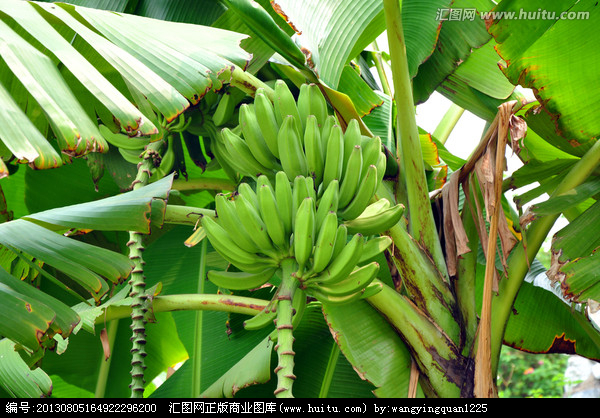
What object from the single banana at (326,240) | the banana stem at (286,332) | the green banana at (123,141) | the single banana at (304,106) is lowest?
the banana stem at (286,332)

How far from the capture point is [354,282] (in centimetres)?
72

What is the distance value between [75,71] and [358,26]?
0.60 m

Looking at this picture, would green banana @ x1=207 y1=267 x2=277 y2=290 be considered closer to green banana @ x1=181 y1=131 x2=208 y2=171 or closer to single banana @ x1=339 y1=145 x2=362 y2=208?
single banana @ x1=339 y1=145 x2=362 y2=208

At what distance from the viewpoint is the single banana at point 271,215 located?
0.69m

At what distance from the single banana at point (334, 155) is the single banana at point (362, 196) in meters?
0.04

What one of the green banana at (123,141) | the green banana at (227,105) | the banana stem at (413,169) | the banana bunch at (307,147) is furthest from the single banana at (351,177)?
the green banana at (123,141)

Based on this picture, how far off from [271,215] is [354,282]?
0.50 ft

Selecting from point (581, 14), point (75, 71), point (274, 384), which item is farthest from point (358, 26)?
point (274, 384)

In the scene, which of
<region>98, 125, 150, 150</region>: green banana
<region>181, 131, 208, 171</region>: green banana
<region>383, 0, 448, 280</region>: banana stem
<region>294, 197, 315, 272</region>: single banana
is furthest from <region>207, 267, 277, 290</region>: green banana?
<region>181, 131, 208, 171</region>: green banana

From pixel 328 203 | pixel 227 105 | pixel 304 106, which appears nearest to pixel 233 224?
pixel 328 203

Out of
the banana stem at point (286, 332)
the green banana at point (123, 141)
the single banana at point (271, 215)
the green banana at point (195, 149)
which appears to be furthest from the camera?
the green banana at point (195, 149)

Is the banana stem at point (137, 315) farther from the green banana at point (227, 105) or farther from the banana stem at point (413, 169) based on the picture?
the banana stem at point (413, 169)

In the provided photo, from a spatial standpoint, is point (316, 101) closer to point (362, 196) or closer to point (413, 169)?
point (362, 196)

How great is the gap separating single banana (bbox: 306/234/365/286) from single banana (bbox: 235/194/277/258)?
0.08m
